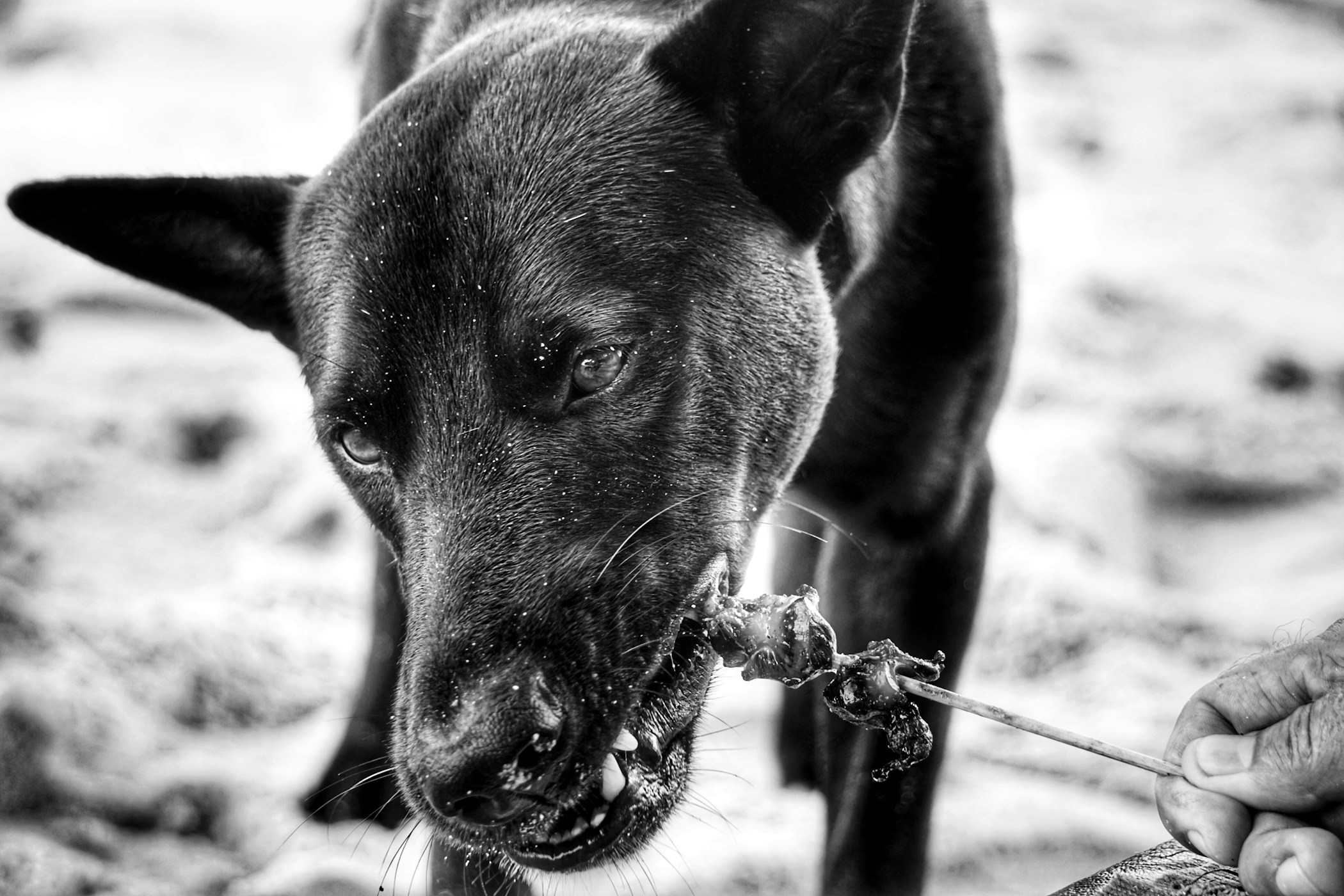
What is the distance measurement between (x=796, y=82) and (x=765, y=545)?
240 centimetres

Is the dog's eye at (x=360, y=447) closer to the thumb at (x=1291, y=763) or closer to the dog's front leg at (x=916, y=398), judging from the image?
the dog's front leg at (x=916, y=398)

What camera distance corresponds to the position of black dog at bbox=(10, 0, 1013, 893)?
1.81 metres

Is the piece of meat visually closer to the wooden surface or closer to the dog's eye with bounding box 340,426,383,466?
the wooden surface

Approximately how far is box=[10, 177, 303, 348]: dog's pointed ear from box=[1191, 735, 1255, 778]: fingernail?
1.78 meters

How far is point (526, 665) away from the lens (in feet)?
5.67

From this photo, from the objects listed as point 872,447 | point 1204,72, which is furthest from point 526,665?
point 1204,72

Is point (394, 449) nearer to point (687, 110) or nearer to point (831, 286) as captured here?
point (687, 110)

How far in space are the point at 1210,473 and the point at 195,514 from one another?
375 cm

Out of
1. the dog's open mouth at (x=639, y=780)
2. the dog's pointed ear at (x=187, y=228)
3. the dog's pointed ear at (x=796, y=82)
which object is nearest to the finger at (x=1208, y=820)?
the dog's open mouth at (x=639, y=780)

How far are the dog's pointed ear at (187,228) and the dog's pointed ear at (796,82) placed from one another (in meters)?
0.83

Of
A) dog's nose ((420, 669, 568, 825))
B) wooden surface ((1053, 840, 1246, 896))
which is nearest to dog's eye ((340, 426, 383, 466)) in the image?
dog's nose ((420, 669, 568, 825))

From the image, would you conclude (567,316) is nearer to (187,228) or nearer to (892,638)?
(187,228)

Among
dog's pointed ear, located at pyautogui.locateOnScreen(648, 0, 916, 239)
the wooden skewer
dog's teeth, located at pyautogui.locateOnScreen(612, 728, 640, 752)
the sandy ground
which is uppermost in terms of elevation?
dog's pointed ear, located at pyautogui.locateOnScreen(648, 0, 916, 239)

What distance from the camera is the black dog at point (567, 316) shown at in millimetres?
1812
